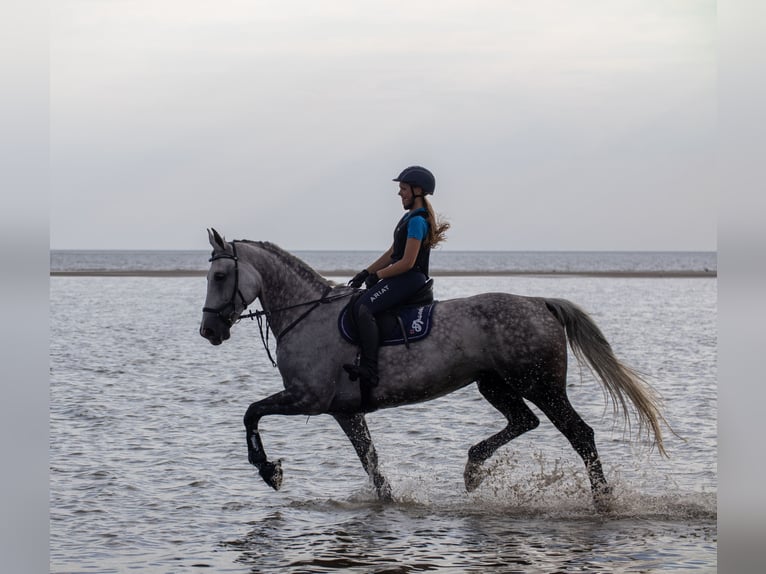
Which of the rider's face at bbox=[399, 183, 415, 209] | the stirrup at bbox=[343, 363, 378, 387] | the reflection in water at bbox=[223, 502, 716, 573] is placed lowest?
the reflection in water at bbox=[223, 502, 716, 573]

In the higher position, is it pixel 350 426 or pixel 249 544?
pixel 350 426

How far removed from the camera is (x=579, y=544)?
7008 millimetres

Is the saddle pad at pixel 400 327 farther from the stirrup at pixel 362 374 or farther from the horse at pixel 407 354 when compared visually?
the stirrup at pixel 362 374

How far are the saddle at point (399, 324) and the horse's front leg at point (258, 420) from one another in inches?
27.6

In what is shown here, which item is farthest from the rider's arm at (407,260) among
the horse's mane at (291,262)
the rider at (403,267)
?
the horse's mane at (291,262)

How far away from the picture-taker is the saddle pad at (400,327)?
8.02 meters

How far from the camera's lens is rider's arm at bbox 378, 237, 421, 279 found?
784 centimetres

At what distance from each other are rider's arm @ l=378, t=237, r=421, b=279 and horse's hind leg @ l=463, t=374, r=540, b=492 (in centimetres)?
124

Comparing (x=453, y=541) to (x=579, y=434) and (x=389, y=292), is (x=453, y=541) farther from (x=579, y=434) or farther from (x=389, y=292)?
(x=389, y=292)

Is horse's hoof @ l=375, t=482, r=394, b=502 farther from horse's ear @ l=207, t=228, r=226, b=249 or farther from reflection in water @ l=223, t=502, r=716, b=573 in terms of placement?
horse's ear @ l=207, t=228, r=226, b=249

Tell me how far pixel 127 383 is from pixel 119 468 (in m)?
7.08

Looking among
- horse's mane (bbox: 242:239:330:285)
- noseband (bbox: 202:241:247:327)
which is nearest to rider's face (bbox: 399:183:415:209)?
horse's mane (bbox: 242:239:330:285)
